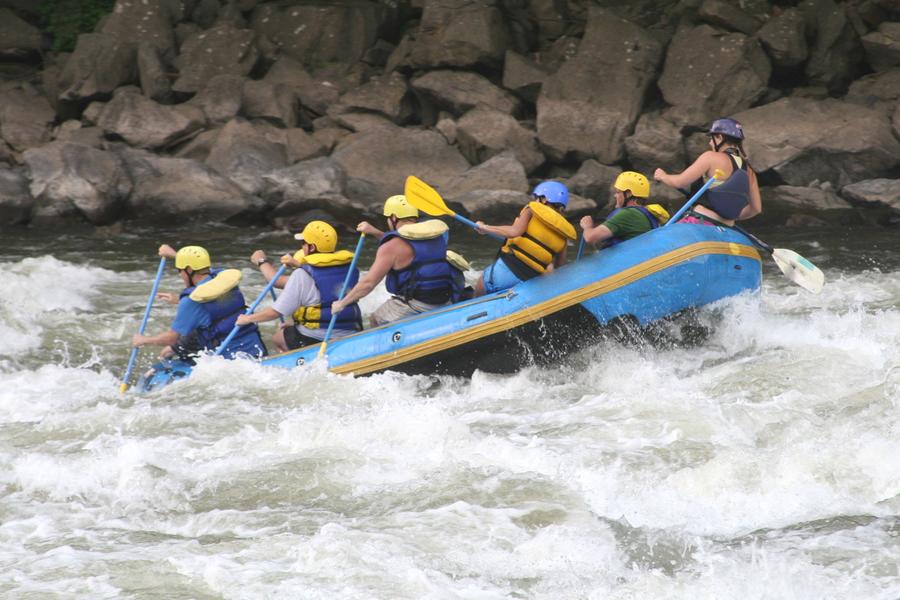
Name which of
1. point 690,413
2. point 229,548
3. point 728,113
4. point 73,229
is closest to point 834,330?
point 690,413

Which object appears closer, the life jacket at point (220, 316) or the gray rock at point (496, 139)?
the life jacket at point (220, 316)

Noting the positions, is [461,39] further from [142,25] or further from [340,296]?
[340,296]

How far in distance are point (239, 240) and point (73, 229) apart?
203 centimetres

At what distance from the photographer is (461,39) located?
1709 cm

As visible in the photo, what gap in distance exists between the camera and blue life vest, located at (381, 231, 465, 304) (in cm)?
839

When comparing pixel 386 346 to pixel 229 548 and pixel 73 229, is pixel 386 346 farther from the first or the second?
pixel 73 229

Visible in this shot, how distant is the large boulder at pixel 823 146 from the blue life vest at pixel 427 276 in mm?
7498

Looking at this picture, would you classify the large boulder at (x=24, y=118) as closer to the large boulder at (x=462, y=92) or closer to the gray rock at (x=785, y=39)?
the large boulder at (x=462, y=92)

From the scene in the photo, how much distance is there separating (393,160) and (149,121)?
338 cm

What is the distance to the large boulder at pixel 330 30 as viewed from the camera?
18.3 meters

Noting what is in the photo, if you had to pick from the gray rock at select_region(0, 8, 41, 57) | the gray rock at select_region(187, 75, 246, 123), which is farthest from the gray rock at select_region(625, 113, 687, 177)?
the gray rock at select_region(0, 8, 41, 57)

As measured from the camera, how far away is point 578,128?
633 inches

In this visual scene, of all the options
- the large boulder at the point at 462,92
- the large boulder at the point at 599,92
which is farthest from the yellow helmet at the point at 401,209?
the large boulder at the point at 462,92

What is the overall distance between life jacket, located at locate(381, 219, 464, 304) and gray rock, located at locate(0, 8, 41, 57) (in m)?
12.2
